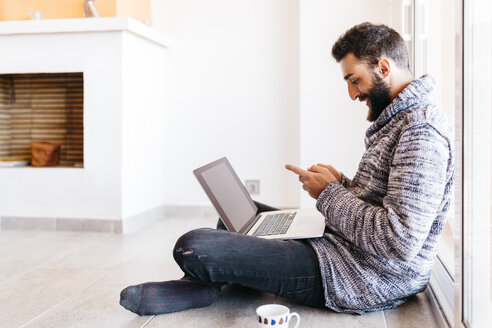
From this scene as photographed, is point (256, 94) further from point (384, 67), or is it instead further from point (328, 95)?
point (384, 67)

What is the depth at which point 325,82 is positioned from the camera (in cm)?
338

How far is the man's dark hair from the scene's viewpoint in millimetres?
1477

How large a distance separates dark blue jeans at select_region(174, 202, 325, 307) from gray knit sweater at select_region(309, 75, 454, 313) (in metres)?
0.06

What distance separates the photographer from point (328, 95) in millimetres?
3377

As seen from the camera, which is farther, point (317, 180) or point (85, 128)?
point (85, 128)

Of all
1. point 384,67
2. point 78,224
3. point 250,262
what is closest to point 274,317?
point 250,262

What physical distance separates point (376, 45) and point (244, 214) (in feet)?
2.60

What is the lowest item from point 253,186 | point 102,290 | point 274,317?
point 102,290

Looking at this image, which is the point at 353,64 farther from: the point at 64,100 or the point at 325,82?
the point at 64,100

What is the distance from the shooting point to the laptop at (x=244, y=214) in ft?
5.59

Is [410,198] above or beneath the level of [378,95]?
beneath

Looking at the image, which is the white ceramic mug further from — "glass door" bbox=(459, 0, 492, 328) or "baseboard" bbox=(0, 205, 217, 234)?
"baseboard" bbox=(0, 205, 217, 234)

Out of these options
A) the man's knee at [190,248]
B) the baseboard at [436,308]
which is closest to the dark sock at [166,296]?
the man's knee at [190,248]

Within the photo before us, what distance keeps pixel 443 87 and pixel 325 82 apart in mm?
1187
